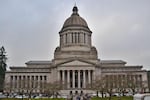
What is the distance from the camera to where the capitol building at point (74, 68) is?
99438 mm

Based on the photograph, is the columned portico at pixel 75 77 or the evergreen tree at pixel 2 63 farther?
the evergreen tree at pixel 2 63

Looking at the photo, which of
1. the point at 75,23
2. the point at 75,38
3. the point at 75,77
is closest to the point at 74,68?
the point at 75,77

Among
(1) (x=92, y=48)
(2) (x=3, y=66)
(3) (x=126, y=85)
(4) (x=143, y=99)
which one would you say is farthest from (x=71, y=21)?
(4) (x=143, y=99)

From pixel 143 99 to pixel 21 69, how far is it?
8882 cm

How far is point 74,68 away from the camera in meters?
100

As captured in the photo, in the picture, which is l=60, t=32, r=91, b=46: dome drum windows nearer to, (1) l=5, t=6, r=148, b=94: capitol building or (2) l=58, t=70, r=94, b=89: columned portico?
(1) l=5, t=6, r=148, b=94: capitol building

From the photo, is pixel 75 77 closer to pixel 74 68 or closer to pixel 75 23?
pixel 74 68

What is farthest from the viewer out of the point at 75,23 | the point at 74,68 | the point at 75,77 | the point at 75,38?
the point at 75,23

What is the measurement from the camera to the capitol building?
99.4m

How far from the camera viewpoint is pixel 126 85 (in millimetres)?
70250

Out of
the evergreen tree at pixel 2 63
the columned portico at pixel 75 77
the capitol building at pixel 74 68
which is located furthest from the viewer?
the evergreen tree at pixel 2 63

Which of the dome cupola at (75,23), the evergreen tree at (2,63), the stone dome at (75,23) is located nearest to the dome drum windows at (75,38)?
the dome cupola at (75,23)

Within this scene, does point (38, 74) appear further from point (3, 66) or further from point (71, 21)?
point (71, 21)

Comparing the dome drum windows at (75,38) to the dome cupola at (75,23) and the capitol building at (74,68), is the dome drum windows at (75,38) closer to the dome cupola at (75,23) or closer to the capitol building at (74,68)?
the capitol building at (74,68)
